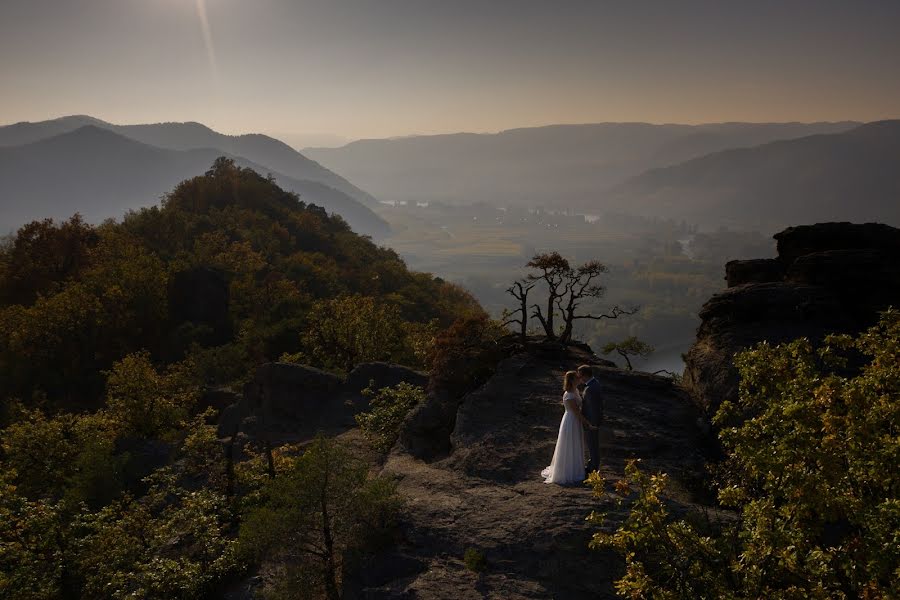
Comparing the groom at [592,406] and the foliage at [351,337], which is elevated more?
the groom at [592,406]

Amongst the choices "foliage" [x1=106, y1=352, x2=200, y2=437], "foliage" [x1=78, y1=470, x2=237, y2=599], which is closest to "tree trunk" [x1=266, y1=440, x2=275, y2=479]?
"foliage" [x1=78, y1=470, x2=237, y2=599]

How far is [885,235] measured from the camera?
24.6 meters

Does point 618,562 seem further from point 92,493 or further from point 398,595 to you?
point 92,493

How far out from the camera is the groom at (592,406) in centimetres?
1535

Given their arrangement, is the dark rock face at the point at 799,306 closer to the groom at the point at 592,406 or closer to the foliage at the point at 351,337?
the groom at the point at 592,406

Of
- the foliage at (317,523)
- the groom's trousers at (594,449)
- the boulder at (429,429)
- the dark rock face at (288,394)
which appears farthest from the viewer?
the dark rock face at (288,394)

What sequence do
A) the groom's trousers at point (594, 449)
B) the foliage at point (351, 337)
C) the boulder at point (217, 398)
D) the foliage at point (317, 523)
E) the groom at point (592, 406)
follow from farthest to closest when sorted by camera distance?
the foliage at point (351, 337) → the boulder at point (217, 398) → the groom's trousers at point (594, 449) → the groom at point (592, 406) → the foliage at point (317, 523)

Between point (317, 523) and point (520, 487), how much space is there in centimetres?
606

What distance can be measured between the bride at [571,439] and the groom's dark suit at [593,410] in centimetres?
16

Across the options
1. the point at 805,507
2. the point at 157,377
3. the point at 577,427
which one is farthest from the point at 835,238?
the point at 157,377

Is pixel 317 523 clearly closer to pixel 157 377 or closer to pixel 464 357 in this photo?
pixel 464 357

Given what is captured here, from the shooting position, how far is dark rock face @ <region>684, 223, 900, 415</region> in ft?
67.4

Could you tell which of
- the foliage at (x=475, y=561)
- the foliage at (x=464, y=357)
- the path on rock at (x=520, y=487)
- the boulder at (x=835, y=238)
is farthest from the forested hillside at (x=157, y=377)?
the boulder at (x=835, y=238)

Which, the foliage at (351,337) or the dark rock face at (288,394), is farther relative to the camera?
the foliage at (351,337)
